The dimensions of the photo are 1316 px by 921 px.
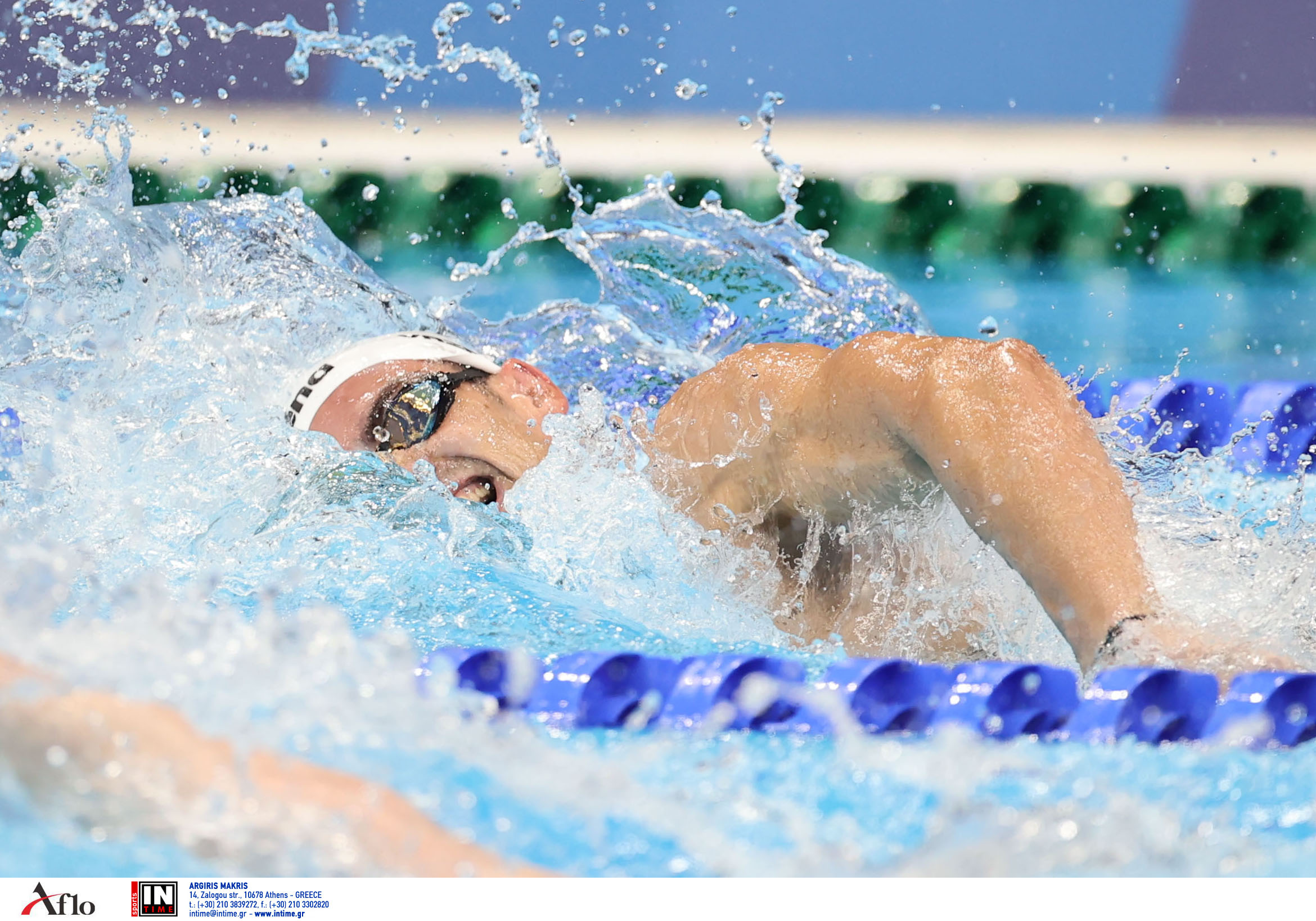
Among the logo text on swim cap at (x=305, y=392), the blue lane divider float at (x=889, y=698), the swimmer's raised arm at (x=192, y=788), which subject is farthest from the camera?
the logo text on swim cap at (x=305, y=392)

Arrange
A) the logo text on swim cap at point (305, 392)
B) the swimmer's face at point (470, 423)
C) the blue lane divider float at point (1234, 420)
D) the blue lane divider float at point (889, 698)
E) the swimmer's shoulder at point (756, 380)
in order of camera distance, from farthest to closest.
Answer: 1. the blue lane divider float at point (1234, 420)
2. the logo text on swim cap at point (305, 392)
3. the swimmer's face at point (470, 423)
4. the swimmer's shoulder at point (756, 380)
5. the blue lane divider float at point (889, 698)

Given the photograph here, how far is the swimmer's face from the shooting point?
1775 millimetres

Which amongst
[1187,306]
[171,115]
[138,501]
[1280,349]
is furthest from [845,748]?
[171,115]

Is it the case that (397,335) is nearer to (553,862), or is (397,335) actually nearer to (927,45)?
(553,862)

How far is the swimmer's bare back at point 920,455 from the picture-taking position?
120 cm

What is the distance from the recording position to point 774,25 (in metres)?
5.05

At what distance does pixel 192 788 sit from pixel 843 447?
831mm

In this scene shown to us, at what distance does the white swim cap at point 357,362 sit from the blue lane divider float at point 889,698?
62cm

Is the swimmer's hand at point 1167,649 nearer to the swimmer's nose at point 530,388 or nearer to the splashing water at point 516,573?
the splashing water at point 516,573

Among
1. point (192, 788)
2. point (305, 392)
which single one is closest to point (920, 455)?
point (192, 788)
